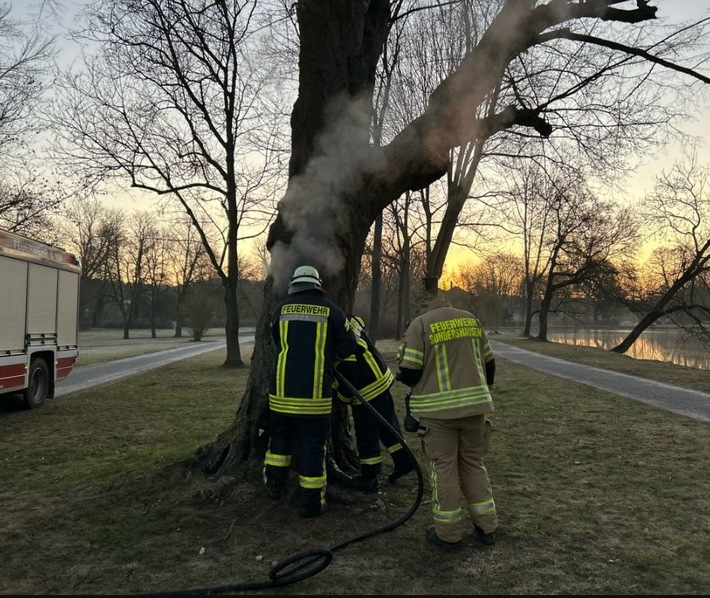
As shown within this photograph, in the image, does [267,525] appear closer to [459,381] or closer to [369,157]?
[459,381]

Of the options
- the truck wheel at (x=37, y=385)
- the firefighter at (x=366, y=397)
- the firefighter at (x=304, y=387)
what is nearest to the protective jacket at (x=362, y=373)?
the firefighter at (x=366, y=397)

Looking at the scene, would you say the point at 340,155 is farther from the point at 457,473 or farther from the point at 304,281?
the point at 457,473

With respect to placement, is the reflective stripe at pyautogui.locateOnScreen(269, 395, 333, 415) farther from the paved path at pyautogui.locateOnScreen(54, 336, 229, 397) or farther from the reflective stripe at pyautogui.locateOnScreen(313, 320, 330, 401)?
the paved path at pyautogui.locateOnScreen(54, 336, 229, 397)

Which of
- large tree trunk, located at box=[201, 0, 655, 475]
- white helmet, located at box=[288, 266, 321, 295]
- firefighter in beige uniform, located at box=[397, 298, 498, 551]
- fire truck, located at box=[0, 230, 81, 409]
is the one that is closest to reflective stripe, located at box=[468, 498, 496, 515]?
firefighter in beige uniform, located at box=[397, 298, 498, 551]

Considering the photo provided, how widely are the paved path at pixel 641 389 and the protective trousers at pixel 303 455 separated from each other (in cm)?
713

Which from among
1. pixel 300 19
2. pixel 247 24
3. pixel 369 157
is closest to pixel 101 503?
pixel 369 157

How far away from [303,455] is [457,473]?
1.12 metres

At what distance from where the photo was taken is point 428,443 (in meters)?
3.98

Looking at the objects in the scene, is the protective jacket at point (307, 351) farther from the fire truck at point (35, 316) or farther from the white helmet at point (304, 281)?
the fire truck at point (35, 316)

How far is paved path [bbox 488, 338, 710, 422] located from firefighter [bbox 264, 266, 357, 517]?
7.12m

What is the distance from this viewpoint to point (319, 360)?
4141 millimetres

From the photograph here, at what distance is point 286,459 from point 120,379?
1230 cm

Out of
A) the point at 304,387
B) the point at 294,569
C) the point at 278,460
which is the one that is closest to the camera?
the point at 294,569

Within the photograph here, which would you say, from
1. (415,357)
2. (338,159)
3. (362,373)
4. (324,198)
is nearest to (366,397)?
(362,373)
